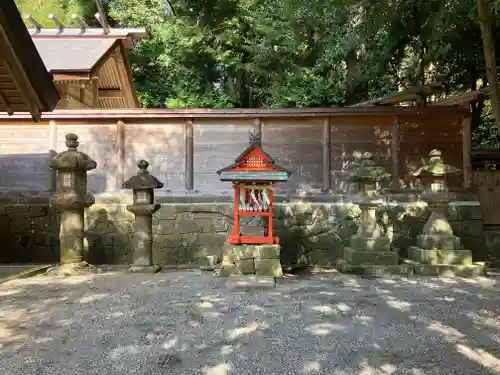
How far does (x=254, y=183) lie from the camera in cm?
699

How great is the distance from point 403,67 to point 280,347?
1154cm

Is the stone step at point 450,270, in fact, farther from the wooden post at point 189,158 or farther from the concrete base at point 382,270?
the wooden post at point 189,158

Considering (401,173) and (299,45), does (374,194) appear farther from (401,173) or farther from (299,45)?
(299,45)

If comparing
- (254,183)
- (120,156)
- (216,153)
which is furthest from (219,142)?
(254,183)

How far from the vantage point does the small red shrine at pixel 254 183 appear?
6812 mm

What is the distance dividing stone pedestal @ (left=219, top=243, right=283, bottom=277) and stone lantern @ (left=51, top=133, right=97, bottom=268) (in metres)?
2.72

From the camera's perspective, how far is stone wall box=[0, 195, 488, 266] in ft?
28.8

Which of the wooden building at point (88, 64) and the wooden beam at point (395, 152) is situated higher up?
the wooden building at point (88, 64)

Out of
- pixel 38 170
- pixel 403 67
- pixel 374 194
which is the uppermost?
pixel 403 67

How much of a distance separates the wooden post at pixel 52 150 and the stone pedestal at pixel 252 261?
4638 millimetres

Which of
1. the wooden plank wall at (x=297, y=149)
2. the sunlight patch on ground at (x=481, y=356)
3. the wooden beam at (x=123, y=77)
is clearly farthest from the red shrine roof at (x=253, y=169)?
the wooden beam at (x=123, y=77)

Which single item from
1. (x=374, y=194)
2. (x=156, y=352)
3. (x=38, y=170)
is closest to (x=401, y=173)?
(x=374, y=194)

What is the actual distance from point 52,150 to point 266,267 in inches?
216

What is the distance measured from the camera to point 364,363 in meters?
3.30
